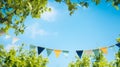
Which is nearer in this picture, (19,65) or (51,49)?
(51,49)

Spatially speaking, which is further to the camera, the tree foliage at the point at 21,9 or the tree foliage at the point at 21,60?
the tree foliage at the point at 21,60

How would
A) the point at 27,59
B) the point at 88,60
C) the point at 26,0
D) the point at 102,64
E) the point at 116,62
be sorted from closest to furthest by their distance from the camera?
the point at 26,0 < the point at 116,62 < the point at 102,64 < the point at 88,60 < the point at 27,59

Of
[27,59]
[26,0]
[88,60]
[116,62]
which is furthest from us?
[27,59]

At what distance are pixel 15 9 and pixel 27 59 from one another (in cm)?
1861

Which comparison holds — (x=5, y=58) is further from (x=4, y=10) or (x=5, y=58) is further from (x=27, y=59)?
(x=4, y=10)

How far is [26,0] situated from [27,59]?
1968cm

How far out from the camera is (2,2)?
19.6 meters

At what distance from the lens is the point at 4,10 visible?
67.0 feet

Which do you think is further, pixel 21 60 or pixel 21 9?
pixel 21 60

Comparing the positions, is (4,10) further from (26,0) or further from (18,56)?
(18,56)

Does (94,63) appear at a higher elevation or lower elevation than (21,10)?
lower

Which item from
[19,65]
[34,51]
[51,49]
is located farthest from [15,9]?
[34,51]

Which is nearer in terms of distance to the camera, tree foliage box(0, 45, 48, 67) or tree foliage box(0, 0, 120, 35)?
tree foliage box(0, 0, 120, 35)

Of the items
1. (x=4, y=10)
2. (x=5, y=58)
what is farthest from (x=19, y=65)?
(x=4, y=10)
